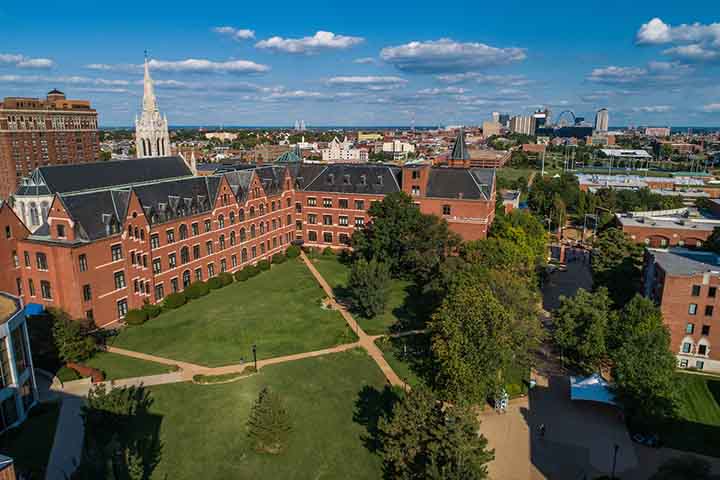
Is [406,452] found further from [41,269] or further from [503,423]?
[41,269]

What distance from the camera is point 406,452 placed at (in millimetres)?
30672

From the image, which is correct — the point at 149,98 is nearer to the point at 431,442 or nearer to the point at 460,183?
the point at 460,183

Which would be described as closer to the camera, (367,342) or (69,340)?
(69,340)

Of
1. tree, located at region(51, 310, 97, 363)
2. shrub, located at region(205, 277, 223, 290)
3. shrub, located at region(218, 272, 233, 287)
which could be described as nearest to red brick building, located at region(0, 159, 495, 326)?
shrub, located at region(218, 272, 233, 287)

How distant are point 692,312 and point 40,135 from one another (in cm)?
17069

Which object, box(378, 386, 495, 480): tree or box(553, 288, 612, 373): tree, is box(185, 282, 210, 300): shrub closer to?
box(378, 386, 495, 480): tree

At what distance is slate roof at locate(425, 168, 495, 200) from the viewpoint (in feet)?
261

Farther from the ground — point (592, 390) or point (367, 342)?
point (592, 390)

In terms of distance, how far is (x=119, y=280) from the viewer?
57688 mm

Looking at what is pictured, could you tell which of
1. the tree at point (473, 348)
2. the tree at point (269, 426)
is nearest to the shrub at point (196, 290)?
the tree at point (269, 426)

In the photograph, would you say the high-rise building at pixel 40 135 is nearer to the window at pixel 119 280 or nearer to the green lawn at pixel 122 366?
the window at pixel 119 280

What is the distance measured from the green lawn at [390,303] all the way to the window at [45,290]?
34657mm

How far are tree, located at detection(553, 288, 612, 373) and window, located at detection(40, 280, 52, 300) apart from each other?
180ft

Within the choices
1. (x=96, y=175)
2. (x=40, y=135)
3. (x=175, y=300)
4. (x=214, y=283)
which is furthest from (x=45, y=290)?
(x=40, y=135)
